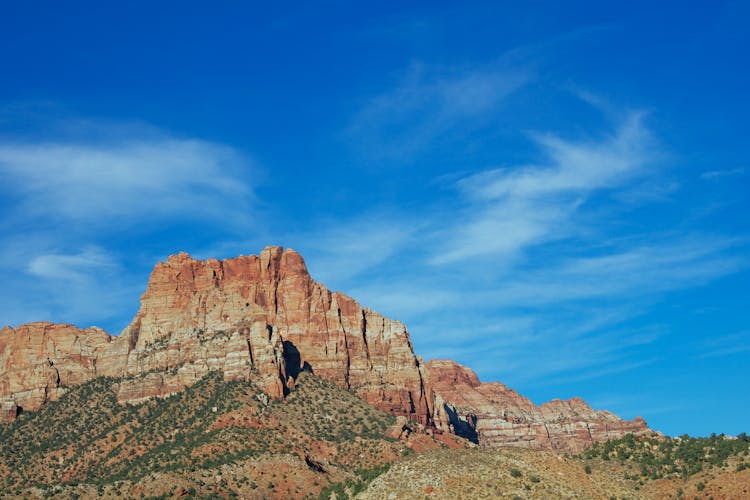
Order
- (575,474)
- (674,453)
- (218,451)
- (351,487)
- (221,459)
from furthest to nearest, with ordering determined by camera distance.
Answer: (218,451)
(221,459)
(351,487)
(674,453)
(575,474)

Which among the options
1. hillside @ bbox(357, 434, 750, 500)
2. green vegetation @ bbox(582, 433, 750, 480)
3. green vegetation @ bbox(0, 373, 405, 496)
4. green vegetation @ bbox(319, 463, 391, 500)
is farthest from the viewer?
green vegetation @ bbox(0, 373, 405, 496)

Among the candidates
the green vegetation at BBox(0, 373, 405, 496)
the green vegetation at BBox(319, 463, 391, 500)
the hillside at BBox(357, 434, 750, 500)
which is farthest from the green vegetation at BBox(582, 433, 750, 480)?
the green vegetation at BBox(0, 373, 405, 496)

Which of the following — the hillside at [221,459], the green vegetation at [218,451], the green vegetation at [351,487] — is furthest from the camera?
the green vegetation at [218,451]

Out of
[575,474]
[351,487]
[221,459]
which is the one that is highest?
[221,459]

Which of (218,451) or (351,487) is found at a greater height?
(218,451)

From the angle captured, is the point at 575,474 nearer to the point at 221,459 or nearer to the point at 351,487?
the point at 351,487

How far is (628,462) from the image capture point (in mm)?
132375

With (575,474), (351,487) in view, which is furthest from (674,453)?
(351,487)

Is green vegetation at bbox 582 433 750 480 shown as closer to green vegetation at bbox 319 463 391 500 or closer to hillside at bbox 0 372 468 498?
green vegetation at bbox 319 463 391 500

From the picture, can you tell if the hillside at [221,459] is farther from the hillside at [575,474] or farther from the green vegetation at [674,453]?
the green vegetation at [674,453]

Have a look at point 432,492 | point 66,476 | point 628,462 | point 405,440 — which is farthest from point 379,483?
point 66,476

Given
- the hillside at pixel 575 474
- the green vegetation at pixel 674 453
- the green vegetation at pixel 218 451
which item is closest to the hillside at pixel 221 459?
the green vegetation at pixel 218 451

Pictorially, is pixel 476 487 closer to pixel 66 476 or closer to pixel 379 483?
pixel 379 483

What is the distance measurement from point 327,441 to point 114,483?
41888 millimetres
